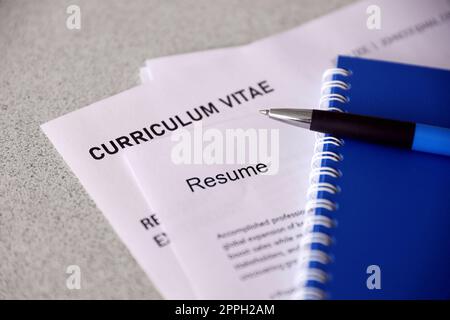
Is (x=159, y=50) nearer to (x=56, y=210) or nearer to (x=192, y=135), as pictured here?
(x=192, y=135)

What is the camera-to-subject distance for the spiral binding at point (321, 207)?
1.57 feet

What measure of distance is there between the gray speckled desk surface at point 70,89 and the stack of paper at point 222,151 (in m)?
0.02

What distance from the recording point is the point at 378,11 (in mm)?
707

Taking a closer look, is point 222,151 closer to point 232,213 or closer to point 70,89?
point 232,213

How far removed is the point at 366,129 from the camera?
0.54 metres

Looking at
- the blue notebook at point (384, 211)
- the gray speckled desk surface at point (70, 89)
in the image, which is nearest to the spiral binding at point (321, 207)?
the blue notebook at point (384, 211)

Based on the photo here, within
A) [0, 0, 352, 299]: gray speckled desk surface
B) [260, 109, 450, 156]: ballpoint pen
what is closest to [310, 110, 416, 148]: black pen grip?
[260, 109, 450, 156]: ballpoint pen

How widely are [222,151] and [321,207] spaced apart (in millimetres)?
128

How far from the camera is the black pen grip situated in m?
0.54

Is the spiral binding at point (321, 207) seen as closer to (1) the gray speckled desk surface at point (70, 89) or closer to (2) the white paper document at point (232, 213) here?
(2) the white paper document at point (232, 213)

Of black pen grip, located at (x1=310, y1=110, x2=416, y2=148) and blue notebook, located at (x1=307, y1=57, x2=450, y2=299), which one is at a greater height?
black pen grip, located at (x1=310, y1=110, x2=416, y2=148)

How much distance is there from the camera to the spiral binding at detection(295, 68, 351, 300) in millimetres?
480

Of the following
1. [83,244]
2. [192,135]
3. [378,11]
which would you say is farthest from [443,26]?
[83,244]

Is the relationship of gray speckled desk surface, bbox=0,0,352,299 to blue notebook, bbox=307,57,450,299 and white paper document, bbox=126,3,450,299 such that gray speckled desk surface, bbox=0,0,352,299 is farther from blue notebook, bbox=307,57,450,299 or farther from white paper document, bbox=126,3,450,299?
blue notebook, bbox=307,57,450,299
